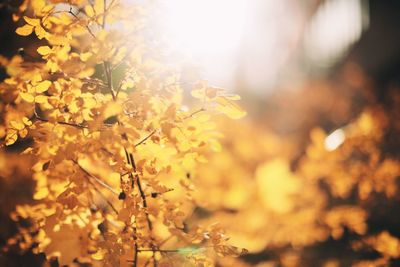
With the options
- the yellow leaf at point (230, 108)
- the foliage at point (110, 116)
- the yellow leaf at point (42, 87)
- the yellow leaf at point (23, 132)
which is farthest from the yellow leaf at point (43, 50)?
the yellow leaf at point (230, 108)

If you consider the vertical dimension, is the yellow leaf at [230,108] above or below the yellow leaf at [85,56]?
below

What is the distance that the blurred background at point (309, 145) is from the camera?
3.28 metres

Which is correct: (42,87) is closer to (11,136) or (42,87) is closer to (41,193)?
(11,136)

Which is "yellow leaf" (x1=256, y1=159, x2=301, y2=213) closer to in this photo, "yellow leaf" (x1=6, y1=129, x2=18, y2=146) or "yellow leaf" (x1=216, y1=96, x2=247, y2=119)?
"yellow leaf" (x1=216, y1=96, x2=247, y2=119)

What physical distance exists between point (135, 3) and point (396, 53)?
11595 millimetres

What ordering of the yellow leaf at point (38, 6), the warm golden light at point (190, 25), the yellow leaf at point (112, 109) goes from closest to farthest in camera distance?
the yellow leaf at point (112, 109) → the yellow leaf at point (38, 6) → the warm golden light at point (190, 25)

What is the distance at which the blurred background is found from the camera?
3.28m

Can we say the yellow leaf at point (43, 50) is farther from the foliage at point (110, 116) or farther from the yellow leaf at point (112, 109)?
the yellow leaf at point (112, 109)

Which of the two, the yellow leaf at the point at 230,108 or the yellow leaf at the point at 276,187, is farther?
the yellow leaf at the point at 276,187

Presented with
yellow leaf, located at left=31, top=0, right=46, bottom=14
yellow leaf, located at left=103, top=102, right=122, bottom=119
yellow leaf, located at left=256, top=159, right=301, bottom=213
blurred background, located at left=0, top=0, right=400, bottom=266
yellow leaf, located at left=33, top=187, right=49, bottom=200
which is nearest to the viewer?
yellow leaf, located at left=103, top=102, right=122, bottom=119

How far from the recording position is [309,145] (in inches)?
358

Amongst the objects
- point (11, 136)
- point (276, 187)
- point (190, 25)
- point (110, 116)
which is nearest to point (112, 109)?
point (110, 116)

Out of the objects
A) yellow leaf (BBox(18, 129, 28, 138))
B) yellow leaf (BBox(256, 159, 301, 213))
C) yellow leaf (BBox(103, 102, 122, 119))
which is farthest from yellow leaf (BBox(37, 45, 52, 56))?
yellow leaf (BBox(256, 159, 301, 213))

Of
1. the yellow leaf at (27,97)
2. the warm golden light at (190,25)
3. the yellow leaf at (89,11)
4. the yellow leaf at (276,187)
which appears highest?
the yellow leaf at (276,187)
